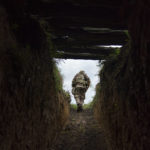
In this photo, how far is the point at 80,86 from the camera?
416 inches

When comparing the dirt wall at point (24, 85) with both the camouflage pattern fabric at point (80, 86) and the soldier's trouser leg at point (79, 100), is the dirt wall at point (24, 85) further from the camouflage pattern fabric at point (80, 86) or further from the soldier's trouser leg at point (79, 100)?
the camouflage pattern fabric at point (80, 86)

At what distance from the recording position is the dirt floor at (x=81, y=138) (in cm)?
532

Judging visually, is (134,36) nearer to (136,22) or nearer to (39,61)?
(136,22)

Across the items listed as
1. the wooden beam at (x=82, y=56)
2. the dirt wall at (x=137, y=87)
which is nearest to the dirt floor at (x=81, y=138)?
the dirt wall at (x=137, y=87)

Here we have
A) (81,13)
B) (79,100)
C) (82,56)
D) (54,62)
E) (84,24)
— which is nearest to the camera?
(81,13)

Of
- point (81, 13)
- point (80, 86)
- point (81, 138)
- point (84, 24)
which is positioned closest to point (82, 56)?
point (84, 24)

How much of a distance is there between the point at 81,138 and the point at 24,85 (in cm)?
333

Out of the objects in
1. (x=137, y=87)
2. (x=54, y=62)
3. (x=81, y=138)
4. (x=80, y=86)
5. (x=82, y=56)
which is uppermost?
(x=82, y=56)

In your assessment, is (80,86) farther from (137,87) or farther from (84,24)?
(137,87)

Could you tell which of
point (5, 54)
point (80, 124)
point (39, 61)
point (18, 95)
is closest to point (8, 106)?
point (18, 95)

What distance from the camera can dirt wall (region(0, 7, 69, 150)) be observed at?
2.68 m

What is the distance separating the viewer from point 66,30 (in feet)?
15.4

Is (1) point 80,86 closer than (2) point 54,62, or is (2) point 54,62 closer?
(2) point 54,62

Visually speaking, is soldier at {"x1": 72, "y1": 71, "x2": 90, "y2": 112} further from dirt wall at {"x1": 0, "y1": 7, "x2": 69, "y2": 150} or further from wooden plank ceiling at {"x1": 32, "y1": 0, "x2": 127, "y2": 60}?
dirt wall at {"x1": 0, "y1": 7, "x2": 69, "y2": 150}
